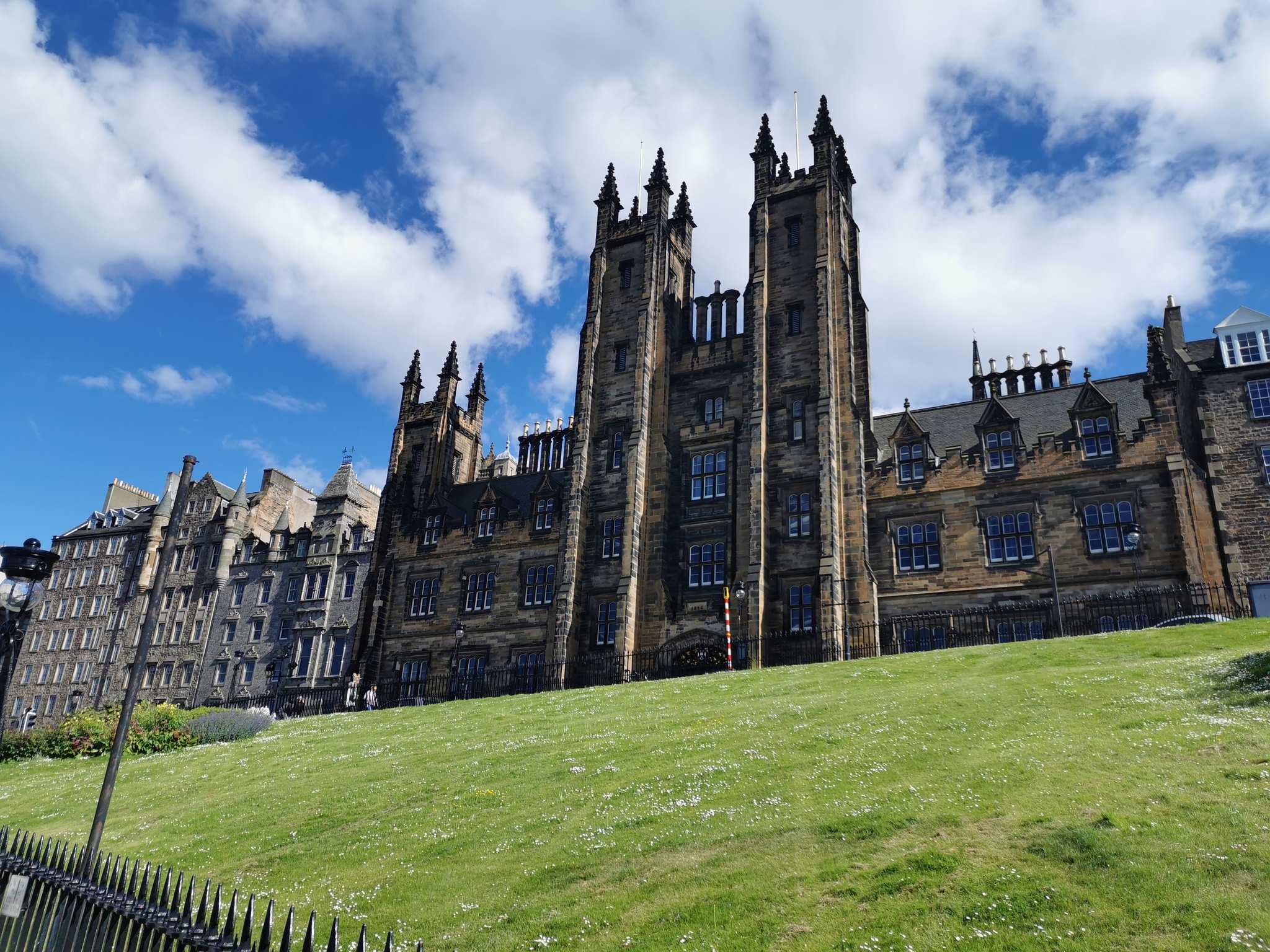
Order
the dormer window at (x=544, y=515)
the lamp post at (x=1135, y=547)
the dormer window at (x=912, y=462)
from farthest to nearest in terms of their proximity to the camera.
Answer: the dormer window at (x=544, y=515)
the dormer window at (x=912, y=462)
the lamp post at (x=1135, y=547)

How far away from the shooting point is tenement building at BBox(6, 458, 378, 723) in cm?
5819

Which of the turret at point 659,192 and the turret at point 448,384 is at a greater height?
the turret at point 659,192

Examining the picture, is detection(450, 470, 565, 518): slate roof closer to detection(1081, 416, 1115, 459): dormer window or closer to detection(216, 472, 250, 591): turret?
detection(216, 472, 250, 591): turret

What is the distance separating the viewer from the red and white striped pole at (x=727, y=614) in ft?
130

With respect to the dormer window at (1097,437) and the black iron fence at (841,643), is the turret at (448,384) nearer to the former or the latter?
the black iron fence at (841,643)

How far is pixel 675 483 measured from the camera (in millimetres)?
45562

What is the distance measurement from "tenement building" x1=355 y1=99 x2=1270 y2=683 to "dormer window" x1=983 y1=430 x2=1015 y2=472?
0.08 m

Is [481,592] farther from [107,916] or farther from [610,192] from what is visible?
[107,916]

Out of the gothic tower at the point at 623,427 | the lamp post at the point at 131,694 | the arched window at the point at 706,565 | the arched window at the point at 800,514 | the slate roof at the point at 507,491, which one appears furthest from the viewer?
the slate roof at the point at 507,491

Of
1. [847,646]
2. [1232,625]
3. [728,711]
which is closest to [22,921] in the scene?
[728,711]

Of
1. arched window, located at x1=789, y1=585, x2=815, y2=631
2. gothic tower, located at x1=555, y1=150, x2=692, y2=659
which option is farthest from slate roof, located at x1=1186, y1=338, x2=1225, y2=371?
gothic tower, located at x1=555, y1=150, x2=692, y2=659

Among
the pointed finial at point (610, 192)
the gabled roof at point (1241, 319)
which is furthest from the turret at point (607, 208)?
the gabled roof at point (1241, 319)

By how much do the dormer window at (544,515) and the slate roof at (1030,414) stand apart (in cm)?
1744

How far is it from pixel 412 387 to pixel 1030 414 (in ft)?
122
